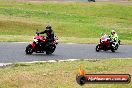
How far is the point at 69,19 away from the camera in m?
51.2

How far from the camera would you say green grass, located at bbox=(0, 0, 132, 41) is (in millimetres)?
42312

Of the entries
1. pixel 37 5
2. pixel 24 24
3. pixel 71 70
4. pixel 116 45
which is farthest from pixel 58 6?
pixel 71 70

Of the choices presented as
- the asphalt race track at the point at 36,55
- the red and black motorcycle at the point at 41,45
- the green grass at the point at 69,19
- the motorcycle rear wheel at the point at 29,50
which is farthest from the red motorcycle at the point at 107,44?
the green grass at the point at 69,19

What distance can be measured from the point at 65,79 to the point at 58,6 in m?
48.9

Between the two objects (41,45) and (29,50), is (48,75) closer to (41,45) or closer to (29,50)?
(29,50)

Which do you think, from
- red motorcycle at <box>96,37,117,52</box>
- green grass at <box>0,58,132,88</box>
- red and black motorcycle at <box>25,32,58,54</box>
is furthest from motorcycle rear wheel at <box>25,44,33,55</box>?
red motorcycle at <box>96,37,117,52</box>

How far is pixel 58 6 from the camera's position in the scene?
6181 cm

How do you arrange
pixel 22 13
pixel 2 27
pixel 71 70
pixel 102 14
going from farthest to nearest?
pixel 102 14, pixel 22 13, pixel 2 27, pixel 71 70

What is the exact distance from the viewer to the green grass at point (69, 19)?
4231 centimetres

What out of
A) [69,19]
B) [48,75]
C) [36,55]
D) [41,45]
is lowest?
[69,19]

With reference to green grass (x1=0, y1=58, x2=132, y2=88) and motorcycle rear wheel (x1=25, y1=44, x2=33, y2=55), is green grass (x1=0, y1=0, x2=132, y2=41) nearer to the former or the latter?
motorcycle rear wheel (x1=25, y1=44, x2=33, y2=55)

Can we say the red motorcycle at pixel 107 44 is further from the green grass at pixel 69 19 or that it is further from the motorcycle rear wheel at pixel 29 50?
the green grass at pixel 69 19

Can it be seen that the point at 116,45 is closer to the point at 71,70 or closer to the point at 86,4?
the point at 71,70

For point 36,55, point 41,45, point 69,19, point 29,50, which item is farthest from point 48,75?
point 69,19
